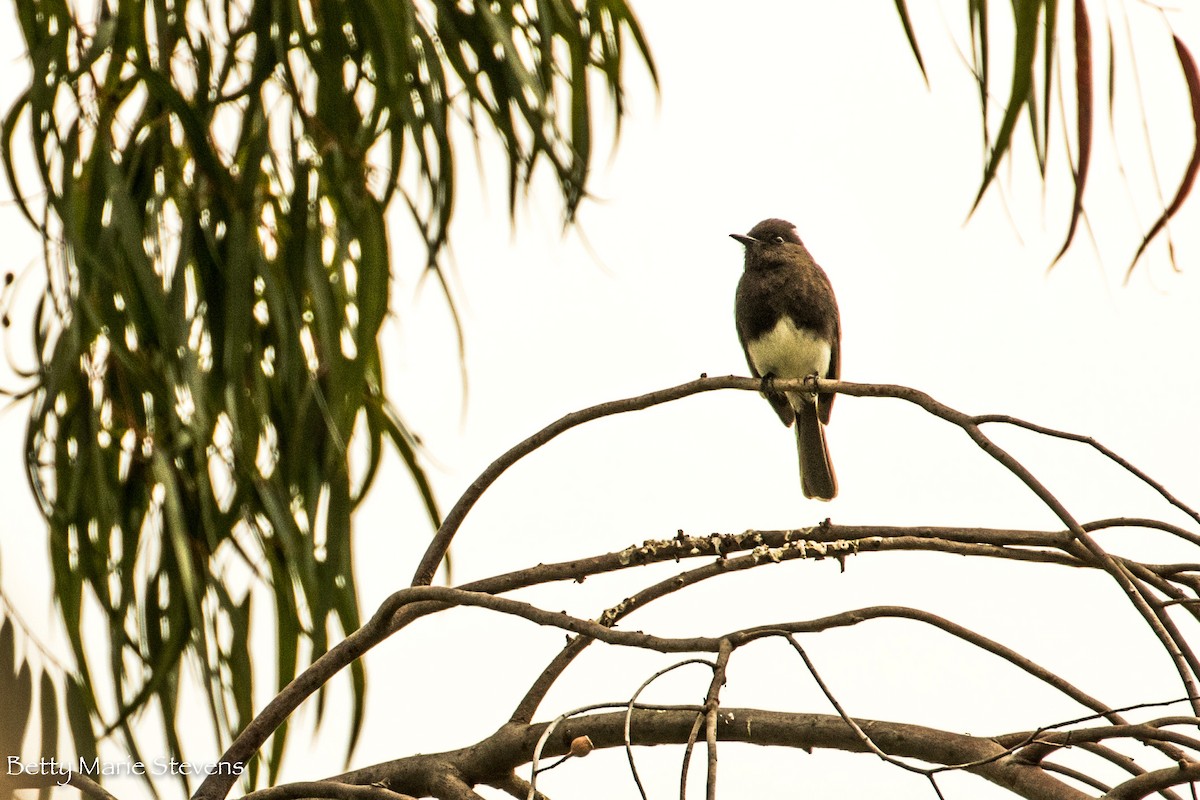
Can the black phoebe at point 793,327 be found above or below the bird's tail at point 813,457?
above

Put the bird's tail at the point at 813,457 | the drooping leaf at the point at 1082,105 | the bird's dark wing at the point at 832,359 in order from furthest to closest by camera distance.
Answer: the bird's dark wing at the point at 832,359 → the bird's tail at the point at 813,457 → the drooping leaf at the point at 1082,105

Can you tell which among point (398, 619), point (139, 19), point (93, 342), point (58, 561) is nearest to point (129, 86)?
point (139, 19)

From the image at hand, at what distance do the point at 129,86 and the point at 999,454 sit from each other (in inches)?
53.9

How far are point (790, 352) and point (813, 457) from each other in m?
0.28

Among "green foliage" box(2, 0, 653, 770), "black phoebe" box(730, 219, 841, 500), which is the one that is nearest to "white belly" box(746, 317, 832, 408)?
"black phoebe" box(730, 219, 841, 500)

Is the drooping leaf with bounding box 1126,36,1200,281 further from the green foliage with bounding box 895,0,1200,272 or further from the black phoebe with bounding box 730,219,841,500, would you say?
the black phoebe with bounding box 730,219,841,500

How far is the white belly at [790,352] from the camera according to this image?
3.49 metres

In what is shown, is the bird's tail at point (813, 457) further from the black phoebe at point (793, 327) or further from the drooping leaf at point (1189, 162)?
the drooping leaf at point (1189, 162)

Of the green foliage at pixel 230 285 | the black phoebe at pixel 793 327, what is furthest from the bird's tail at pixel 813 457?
the green foliage at pixel 230 285

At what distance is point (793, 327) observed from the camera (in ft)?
11.4

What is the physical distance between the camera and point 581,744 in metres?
1.30

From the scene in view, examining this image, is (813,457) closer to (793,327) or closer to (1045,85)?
(793,327)

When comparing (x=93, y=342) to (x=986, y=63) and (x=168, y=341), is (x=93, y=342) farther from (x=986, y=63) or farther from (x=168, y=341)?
(x=986, y=63)

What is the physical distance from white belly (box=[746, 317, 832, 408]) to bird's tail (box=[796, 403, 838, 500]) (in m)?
0.05
